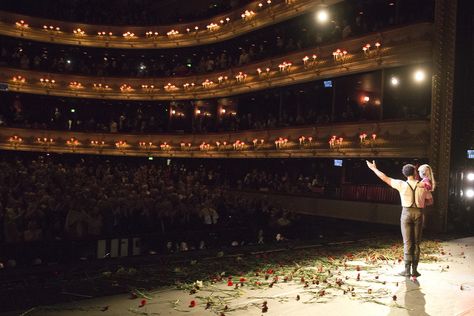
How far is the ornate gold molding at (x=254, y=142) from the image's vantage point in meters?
21.0

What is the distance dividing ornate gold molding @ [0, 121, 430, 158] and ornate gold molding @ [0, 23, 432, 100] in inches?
112

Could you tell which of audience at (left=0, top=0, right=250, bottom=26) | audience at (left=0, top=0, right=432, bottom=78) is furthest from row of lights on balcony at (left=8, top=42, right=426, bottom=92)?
audience at (left=0, top=0, right=250, bottom=26)

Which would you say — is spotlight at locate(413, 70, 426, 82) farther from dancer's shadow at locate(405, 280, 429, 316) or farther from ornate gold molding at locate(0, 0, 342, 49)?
dancer's shadow at locate(405, 280, 429, 316)

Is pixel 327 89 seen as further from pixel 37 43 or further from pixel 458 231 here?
pixel 37 43

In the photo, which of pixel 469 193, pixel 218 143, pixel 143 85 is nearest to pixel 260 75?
pixel 218 143

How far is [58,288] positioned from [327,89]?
76.7ft

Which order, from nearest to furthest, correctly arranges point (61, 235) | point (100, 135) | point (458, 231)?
point (61, 235), point (458, 231), point (100, 135)

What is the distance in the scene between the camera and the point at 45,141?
3450 cm

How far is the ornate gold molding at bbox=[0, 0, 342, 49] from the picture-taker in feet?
A: 102

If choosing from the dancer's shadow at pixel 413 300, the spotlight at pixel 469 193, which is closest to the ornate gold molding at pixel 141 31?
the spotlight at pixel 469 193

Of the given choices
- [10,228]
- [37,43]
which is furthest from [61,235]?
[37,43]

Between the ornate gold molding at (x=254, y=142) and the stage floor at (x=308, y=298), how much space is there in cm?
1284

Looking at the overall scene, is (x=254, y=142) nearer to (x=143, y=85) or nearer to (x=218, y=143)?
(x=218, y=143)

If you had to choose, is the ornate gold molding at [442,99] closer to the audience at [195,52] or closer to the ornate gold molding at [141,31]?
the audience at [195,52]
